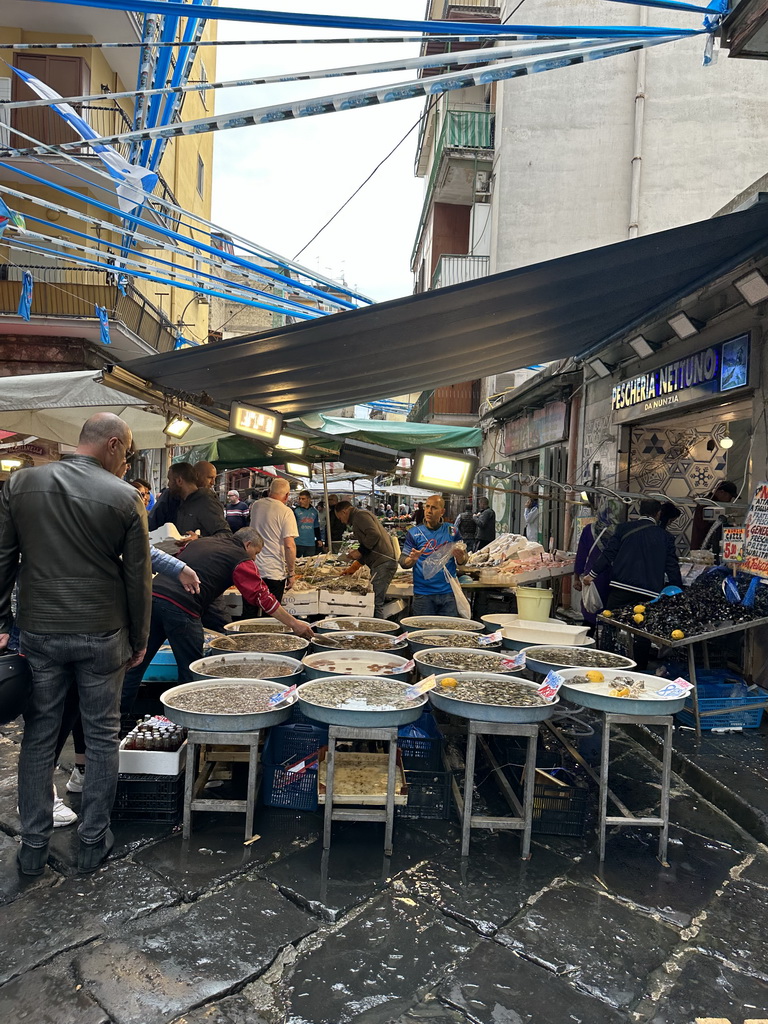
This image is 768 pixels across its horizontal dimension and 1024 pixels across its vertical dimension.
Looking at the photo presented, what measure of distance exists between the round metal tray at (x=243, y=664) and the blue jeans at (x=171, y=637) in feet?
0.56

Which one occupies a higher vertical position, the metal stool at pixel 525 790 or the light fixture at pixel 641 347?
the light fixture at pixel 641 347

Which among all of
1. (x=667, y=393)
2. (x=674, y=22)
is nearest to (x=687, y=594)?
(x=667, y=393)

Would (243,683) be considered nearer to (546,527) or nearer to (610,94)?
(546,527)

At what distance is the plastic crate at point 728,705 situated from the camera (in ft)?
19.8

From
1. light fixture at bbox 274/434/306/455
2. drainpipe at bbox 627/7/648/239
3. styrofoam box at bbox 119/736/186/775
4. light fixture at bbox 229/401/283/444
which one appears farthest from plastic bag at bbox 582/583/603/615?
drainpipe at bbox 627/7/648/239

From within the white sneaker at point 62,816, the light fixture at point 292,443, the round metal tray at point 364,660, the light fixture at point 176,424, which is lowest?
the white sneaker at point 62,816

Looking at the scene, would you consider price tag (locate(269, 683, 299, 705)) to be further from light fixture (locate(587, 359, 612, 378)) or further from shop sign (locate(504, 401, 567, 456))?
shop sign (locate(504, 401, 567, 456))

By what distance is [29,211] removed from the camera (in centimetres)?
1619

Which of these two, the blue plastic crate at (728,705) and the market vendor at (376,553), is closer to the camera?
the blue plastic crate at (728,705)

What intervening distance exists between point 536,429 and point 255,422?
8053mm

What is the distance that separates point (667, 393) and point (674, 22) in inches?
511

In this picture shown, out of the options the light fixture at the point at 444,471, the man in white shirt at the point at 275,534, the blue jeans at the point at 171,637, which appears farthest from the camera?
the man in white shirt at the point at 275,534

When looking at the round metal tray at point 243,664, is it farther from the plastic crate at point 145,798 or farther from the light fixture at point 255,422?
the light fixture at point 255,422

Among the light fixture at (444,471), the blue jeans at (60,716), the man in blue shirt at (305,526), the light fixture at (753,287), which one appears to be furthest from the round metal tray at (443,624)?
the man in blue shirt at (305,526)
